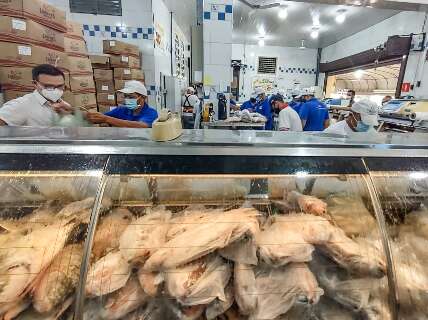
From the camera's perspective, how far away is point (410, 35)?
630 cm

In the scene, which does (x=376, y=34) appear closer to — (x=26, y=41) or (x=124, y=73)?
(x=124, y=73)

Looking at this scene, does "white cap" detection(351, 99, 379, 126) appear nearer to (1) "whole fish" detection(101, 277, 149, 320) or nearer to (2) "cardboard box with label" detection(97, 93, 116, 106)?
(1) "whole fish" detection(101, 277, 149, 320)

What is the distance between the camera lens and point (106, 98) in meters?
5.02

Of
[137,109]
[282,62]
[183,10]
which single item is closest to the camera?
[137,109]

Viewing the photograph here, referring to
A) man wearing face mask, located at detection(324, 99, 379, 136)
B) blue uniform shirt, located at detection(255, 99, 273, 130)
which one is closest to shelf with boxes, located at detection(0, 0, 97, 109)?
man wearing face mask, located at detection(324, 99, 379, 136)

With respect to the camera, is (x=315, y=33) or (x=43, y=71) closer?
(x=43, y=71)

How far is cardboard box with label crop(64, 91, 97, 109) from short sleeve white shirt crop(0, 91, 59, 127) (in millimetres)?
1278

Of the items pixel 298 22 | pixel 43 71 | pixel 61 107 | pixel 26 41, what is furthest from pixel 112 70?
pixel 298 22

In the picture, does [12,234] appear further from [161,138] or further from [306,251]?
[306,251]

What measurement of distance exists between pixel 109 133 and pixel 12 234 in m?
0.55

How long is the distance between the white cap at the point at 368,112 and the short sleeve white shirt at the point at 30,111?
3.15 m

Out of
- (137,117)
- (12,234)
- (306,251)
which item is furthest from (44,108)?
(306,251)

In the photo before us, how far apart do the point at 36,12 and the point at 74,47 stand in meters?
0.96

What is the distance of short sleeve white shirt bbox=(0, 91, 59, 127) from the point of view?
212cm
